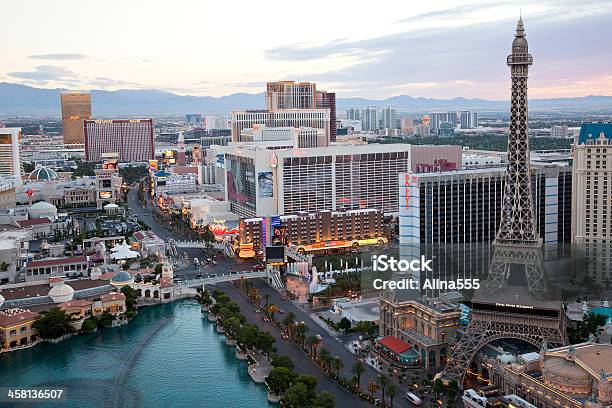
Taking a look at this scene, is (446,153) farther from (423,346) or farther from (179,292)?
(423,346)

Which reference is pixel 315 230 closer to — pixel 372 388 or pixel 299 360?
pixel 299 360

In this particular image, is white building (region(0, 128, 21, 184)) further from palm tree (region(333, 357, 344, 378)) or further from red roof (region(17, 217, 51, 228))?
palm tree (region(333, 357, 344, 378))

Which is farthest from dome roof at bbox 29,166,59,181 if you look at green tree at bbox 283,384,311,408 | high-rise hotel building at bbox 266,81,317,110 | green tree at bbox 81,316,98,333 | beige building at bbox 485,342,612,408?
beige building at bbox 485,342,612,408

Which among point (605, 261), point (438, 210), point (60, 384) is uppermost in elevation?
point (438, 210)

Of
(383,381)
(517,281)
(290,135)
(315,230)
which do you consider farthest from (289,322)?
(290,135)

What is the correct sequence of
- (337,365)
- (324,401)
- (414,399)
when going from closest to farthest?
(324,401), (414,399), (337,365)

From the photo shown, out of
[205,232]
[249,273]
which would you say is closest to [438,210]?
[249,273]

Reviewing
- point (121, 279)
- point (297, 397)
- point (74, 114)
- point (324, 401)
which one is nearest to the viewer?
point (324, 401)
